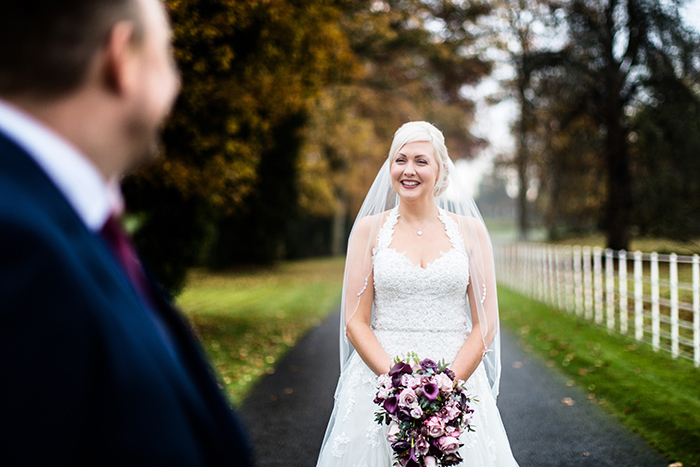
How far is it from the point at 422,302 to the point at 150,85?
274 centimetres

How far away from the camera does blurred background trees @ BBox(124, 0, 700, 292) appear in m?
9.20

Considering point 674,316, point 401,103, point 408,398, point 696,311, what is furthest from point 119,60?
point 401,103

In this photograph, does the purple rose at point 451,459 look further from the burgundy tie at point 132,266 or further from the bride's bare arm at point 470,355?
the burgundy tie at point 132,266

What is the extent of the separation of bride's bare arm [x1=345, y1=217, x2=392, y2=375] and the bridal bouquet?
0.28 meters

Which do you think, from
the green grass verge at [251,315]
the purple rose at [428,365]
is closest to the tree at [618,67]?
the green grass verge at [251,315]

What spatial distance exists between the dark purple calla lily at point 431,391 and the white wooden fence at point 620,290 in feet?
19.7

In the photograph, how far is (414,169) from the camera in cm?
332

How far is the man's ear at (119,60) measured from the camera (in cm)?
83

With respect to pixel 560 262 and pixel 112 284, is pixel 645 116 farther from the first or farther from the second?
pixel 112 284

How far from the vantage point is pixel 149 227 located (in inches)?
443

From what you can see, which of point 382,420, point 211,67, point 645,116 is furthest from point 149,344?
point 645,116

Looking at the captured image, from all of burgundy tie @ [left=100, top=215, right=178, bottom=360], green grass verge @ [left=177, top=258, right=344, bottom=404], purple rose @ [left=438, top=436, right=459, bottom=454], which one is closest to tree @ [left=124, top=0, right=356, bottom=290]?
green grass verge @ [left=177, top=258, right=344, bottom=404]

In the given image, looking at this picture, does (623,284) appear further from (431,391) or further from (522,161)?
(522,161)

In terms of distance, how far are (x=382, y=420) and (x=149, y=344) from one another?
8.23ft
